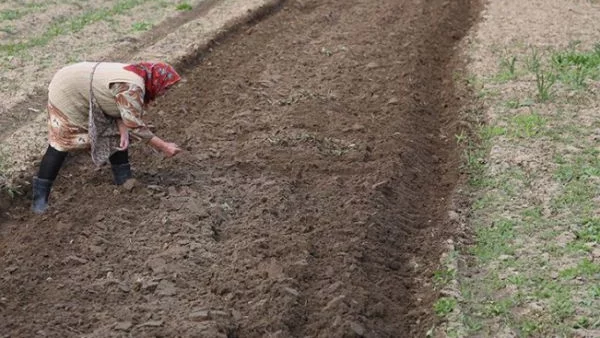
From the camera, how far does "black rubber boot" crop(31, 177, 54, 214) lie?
7.13 metres

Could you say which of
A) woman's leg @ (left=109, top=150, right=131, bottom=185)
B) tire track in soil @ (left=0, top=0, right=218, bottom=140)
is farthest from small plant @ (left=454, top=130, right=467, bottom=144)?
tire track in soil @ (left=0, top=0, right=218, bottom=140)

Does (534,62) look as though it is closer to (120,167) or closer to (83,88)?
(120,167)

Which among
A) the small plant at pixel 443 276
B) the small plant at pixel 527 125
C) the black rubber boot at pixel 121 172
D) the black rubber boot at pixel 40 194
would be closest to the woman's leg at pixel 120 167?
the black rubber boot at pixel 121 172

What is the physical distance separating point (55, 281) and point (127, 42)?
632 cm

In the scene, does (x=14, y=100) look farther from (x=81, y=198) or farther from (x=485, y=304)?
(x=485, y=304)

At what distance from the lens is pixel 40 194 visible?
7.16 metres

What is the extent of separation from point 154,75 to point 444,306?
9.00ft

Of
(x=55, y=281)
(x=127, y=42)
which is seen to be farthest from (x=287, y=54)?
(x=55, y=281)

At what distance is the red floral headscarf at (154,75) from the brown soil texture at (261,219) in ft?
2.68

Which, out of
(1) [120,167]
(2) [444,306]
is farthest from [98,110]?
(2) [444,306]

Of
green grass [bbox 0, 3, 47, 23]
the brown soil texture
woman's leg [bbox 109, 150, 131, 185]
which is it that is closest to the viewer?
the brown soil texture

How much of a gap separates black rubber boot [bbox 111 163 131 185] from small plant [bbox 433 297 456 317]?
2822mm

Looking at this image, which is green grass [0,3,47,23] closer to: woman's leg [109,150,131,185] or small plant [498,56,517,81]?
woman's leg [109,150,131,185]

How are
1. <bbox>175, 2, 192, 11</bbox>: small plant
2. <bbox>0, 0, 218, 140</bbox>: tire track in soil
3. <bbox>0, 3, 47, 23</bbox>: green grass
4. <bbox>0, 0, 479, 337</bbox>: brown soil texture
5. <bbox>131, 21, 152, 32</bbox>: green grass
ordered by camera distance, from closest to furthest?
<bbox>0, 0, 479, 337</bbox>: brown soil texture
<bbox>0, 0, 218, 140</bbox>: tire track in soil
<bbox>131, 21, 152, 32</bbox>: green grass
<bbox>0, 3, 47, 23</bbox>: green grass
<bbox>175, 2, 192, 11</bbox>: small plant
